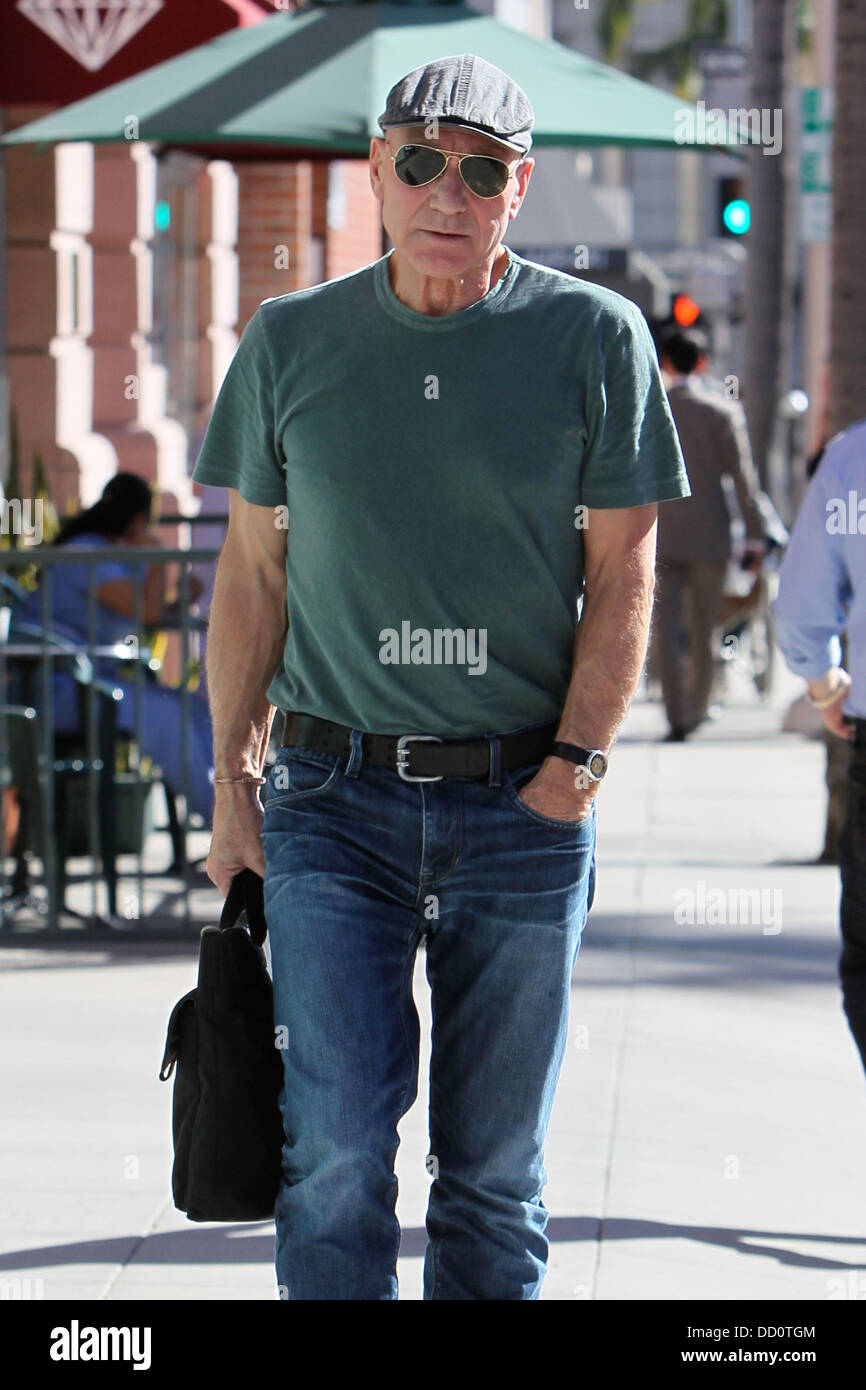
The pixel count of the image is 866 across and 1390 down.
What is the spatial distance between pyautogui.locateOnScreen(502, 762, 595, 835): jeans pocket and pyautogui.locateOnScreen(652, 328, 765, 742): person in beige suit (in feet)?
31.0

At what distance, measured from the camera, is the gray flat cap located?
340 cm

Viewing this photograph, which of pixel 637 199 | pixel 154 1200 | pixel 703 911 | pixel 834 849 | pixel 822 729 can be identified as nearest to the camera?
pixel 154 1200

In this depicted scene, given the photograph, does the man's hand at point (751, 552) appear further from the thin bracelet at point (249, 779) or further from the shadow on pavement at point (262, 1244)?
the thin bracelet at point (249, 779)

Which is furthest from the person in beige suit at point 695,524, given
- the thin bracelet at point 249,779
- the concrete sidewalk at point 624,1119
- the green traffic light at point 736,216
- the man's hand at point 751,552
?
the thin bracelet at point 249,779

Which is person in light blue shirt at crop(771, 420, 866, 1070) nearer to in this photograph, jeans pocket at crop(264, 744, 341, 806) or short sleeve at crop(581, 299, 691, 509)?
short sleeve at crop(581, 299, 691, 509)

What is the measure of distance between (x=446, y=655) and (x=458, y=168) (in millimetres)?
685

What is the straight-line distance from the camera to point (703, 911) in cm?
830

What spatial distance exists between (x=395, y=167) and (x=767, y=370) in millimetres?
19576

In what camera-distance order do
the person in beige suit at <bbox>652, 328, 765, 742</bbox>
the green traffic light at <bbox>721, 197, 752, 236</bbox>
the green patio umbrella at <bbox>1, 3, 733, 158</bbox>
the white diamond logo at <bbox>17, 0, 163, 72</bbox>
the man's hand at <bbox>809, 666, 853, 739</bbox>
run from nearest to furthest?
the man's hand at <bbox>809, 666, 853, 739</bbox>, the green patio umbrella at <bbox>1, 3, 733, 158</bbox>, the white diamond logo at <bbox>17, 0, 163, 72</bbox>, the person in beige suit at <bbox>652, 328, 765, 742</bbox>, the green traffic light at <bbox>721, 197, 752, 236</bbox>

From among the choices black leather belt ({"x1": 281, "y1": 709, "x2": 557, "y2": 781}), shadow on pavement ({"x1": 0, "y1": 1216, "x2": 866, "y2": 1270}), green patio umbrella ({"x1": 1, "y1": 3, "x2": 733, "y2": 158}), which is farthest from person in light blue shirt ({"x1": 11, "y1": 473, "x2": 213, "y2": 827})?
black leather belt ({"x1": 281, "y1": 709, "x2": 557, "y2": 781})

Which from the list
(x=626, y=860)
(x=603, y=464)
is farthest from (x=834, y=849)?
(x=603, y=464)

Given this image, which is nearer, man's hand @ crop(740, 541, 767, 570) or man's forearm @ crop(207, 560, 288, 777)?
man's forearm @ crop(207, 560, 288, 777)

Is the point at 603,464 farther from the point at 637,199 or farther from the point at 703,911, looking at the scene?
the point at 637,199

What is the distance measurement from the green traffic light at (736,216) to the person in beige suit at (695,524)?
3241 mm
